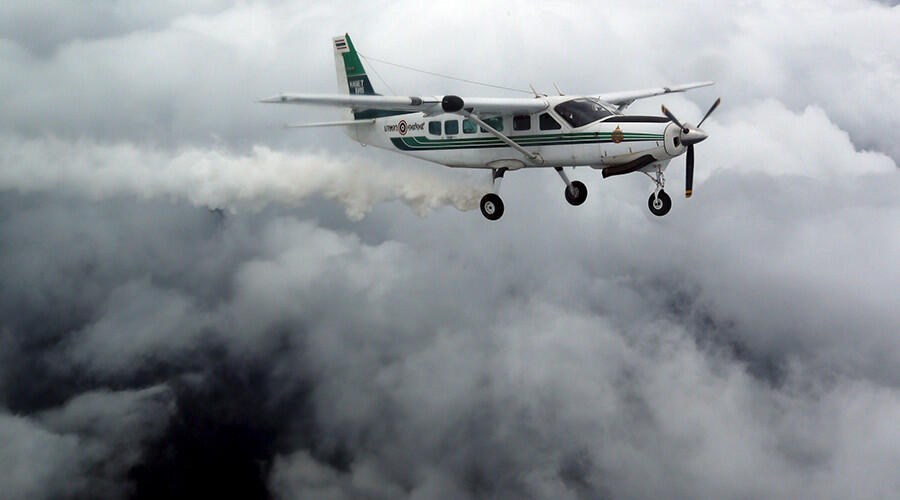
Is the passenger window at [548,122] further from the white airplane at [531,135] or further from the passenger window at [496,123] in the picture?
the passenger window at [496,123]

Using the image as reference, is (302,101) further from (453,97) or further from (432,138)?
(432,138)

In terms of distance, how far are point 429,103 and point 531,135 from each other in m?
4.44

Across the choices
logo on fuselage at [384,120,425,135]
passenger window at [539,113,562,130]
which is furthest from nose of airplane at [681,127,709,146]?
logo on fuselage at [384,120,425,135]

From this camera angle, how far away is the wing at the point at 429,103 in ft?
90.8

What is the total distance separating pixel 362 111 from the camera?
1470 inches

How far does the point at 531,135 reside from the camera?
31906 millimetres

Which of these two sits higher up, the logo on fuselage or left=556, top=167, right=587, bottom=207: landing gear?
the logo on fuselage

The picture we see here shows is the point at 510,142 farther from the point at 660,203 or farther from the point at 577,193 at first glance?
the point at 660,203

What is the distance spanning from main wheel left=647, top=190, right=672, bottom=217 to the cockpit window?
140 inches

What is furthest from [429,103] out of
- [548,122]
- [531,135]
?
[548,122]

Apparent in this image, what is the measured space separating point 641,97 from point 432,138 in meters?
10.1

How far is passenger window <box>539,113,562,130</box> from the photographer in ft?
103

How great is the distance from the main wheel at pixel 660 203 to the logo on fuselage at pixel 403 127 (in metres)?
9.90

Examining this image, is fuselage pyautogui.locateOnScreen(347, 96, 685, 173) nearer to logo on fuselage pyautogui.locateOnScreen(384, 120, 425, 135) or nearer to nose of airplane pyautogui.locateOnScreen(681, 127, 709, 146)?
logo on fuselage pyautogui.locateOnScreen(384, 120, 425, 135)
